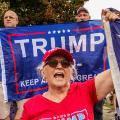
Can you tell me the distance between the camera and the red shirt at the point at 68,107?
3715 millimetres

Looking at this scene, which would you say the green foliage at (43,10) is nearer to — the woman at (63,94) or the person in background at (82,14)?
the person in background at (82,14)

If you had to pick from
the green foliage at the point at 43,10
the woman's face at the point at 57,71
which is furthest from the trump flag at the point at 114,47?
the green foliage at the point at 43,10

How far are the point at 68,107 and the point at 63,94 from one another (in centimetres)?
16

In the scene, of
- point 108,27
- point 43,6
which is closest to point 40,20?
point 43,6

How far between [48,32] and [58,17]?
1686 centimetres

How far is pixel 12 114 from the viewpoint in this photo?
22.9 ft

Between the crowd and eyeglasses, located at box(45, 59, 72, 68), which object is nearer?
the crowd

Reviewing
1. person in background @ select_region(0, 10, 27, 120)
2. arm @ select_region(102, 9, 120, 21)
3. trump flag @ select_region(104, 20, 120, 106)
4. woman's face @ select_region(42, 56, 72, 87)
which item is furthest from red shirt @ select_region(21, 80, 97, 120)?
person in background @ select_region(0, 10, 27, 120)

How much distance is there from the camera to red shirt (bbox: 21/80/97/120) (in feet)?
12.2

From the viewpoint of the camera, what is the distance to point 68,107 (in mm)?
3734

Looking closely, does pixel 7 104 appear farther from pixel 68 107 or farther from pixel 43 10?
pixel 43 10

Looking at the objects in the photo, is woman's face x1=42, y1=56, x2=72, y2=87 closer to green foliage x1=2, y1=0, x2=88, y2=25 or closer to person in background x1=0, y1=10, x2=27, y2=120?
person in background x1=0, y1=10, x2=27, y2=120

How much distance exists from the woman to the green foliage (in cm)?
1823

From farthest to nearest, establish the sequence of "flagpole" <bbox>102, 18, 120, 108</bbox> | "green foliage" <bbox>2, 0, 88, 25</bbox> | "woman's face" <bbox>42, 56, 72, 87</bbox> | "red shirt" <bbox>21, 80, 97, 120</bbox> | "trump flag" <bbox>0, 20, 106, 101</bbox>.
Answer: "green foliage" <bbox>2, 0, 88, 25</bbox> → "trump flag" <bbox>0, 20, 106, 101</bbox> → "flagpole" <bbox>102, 18, 120, 108</bbox> → "woman's face" <bbox>42, 56, 72, 87</bbox> → "red shirt" <bbox>21, 80, 97, 120</bbox>
